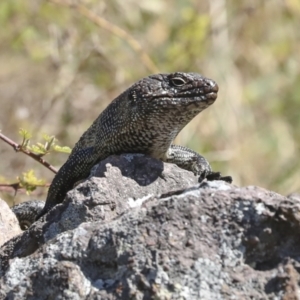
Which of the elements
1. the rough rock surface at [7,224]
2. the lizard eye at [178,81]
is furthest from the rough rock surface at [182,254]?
the lizard eye at [178,81]

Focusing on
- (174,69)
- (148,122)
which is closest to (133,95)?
(148,122)

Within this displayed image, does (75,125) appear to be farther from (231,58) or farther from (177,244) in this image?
(177,244)

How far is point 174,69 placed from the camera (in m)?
9.81

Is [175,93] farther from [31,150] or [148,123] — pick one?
[31,150]

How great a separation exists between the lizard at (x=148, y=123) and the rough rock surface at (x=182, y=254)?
156 cm

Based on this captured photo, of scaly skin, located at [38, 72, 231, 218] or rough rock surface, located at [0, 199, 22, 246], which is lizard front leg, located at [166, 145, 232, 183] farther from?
rough rock surface, located at [0, 199, 22, 246]

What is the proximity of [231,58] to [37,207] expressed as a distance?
5470 millimetres

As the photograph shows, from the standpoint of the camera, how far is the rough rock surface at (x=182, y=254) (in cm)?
286

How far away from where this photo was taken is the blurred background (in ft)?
30.8

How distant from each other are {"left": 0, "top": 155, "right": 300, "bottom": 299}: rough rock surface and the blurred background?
5478 mm

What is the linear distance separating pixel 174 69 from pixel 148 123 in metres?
5.12

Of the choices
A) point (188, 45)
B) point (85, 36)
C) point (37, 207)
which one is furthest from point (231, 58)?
point (37, 207)

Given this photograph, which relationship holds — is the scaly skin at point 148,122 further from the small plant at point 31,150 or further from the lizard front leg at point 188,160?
the small plant at point 31,150

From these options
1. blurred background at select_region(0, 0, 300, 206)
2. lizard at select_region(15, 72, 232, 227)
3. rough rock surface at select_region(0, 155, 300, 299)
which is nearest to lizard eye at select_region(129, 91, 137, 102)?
lizard at select_region(15, 72, 232, 227)
